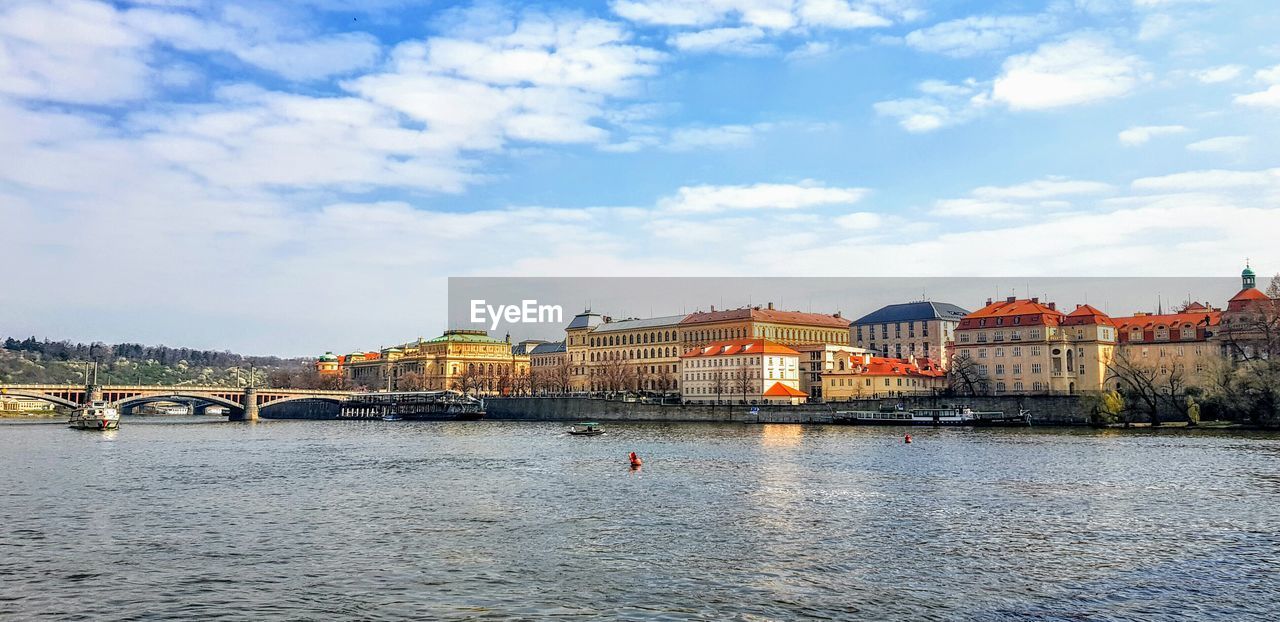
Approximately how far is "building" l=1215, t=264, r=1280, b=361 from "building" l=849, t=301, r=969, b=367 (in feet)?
155

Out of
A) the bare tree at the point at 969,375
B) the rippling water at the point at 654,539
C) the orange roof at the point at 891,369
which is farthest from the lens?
the orange roof at the point at 891,369

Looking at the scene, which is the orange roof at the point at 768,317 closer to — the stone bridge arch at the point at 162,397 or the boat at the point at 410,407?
the boat at the point at 410,407

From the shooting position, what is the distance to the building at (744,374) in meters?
139

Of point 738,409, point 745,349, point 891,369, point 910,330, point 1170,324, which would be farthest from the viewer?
point 910,330

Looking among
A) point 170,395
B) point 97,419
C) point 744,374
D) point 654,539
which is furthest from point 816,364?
point 654,539

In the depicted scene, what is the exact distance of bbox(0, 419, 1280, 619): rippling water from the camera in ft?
74.1

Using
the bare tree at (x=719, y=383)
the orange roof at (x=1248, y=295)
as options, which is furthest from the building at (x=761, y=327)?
the orange roof at (x=1248, y=295)

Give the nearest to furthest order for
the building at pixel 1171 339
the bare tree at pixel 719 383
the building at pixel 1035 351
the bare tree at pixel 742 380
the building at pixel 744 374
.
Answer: the building at pixel 1171 339 → the building at pixel 1035 351 → the building at pixel 744 374 → the bare tree at pixel 742 380 → the bare tree at pixel 719 383

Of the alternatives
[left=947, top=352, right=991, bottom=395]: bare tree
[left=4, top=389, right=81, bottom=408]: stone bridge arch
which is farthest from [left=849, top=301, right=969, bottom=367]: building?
[left=4, top=389, right=81, bottom=408]: stone bridge arch

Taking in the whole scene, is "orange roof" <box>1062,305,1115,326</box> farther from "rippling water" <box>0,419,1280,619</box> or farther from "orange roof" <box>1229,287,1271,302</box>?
"rippling water" <box>0,419,1280,619</box>

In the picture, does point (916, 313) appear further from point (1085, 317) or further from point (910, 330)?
point (1085, 317)

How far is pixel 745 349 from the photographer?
14638 cm

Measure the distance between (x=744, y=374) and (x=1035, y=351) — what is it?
40.4m

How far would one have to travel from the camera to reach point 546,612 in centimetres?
2164
